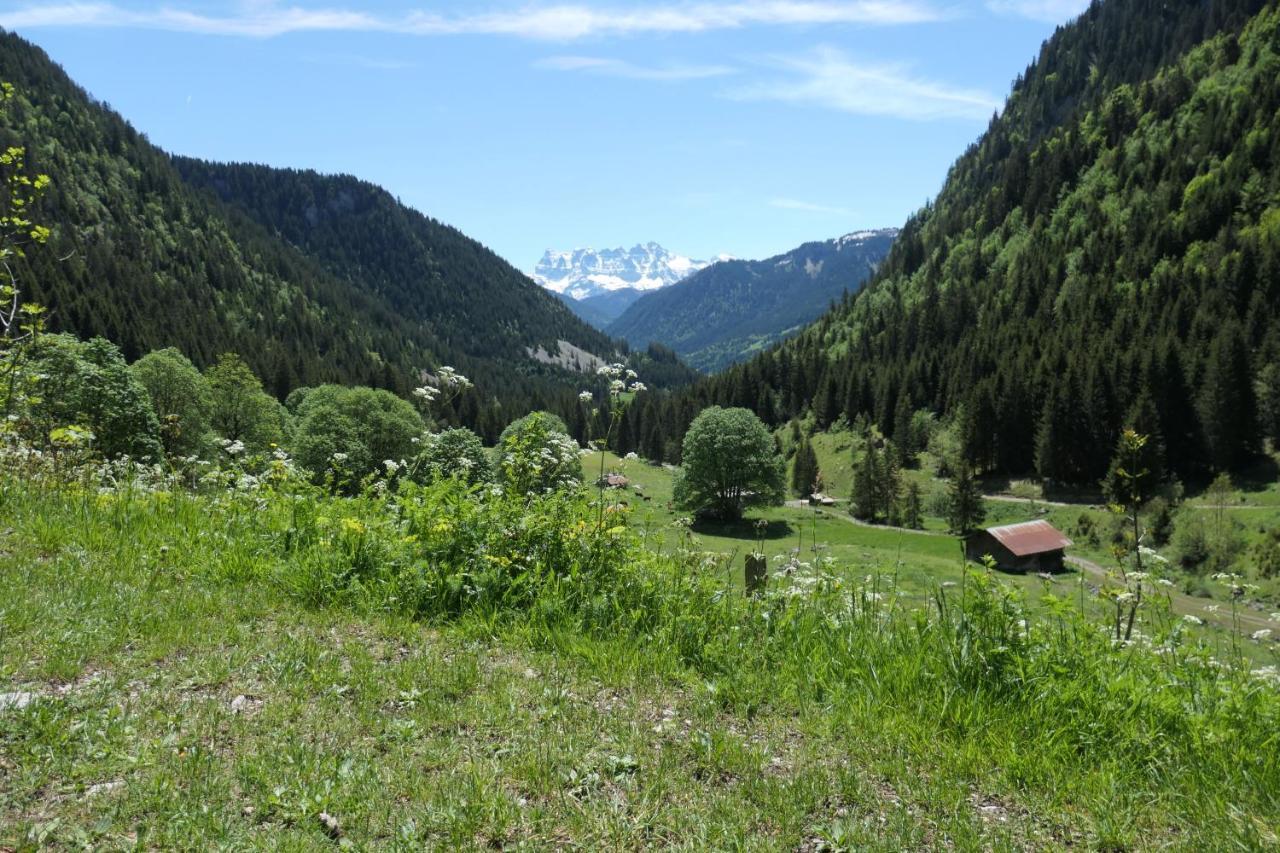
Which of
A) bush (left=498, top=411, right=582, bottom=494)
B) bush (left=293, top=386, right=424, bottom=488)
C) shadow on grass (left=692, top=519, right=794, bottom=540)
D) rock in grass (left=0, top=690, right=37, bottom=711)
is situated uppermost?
bush (left=498, top=411, right=582, bottom=494)

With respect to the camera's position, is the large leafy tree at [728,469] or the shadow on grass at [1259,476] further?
the large leafy tree at [728,469]

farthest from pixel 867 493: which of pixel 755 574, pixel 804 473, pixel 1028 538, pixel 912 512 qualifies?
pixel 755 574

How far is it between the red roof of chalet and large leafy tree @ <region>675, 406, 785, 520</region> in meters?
24.8

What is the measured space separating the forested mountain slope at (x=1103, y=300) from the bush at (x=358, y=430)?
3119 inches

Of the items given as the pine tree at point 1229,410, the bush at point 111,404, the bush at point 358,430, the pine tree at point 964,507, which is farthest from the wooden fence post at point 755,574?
the pine tree at point 1229,410

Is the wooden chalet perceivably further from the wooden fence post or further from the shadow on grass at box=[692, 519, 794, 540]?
the wooden fence post

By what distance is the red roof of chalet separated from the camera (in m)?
57.9

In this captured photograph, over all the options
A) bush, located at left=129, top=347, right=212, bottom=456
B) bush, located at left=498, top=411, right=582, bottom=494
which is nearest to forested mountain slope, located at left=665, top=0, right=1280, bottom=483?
bush, located at left=498, top=411, right=582, bottom=494

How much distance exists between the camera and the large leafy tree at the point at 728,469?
77000mm

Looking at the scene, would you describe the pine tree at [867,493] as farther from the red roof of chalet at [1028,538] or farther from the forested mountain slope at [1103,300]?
the red roof of chalet at [1028,538]

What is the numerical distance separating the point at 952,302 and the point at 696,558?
165 meters

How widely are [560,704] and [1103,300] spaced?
5706 inches

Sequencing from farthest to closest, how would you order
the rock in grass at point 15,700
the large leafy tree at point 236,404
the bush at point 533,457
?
the large leafy tree at point 236,404 → the bush at point 533,457 → the rock in grass at point 15,700

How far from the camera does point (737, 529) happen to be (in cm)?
7569
